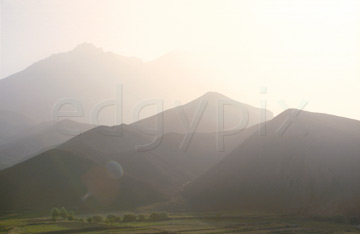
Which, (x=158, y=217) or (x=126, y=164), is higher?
(x=126, y=164)

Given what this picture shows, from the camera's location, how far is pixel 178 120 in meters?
180

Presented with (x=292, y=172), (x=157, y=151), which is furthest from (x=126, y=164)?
(x=292, y=172)

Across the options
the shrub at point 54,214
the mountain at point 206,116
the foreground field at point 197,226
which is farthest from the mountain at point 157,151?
the foreground field at point 197,226

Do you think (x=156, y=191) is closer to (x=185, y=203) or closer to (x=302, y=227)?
(x=185, y=203)

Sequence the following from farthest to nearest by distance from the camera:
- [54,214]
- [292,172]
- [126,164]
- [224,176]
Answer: [126,164]
[224,176]
[292,172]
[54,214]

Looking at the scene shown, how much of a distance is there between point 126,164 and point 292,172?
164 feet

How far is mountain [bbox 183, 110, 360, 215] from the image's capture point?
8456cm

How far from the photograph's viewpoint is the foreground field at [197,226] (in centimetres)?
5534

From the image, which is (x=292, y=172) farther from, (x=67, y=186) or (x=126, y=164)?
(x=67, y=186)

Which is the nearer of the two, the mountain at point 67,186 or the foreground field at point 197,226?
the foreground field at point 197,226

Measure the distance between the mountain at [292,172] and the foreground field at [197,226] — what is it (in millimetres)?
13254

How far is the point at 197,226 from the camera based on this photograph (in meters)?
60.7

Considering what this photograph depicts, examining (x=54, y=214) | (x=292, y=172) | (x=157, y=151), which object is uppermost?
(x=157, y=151)

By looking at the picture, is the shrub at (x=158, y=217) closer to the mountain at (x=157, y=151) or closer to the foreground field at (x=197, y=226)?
the foreground field at (x=197, y=226)
